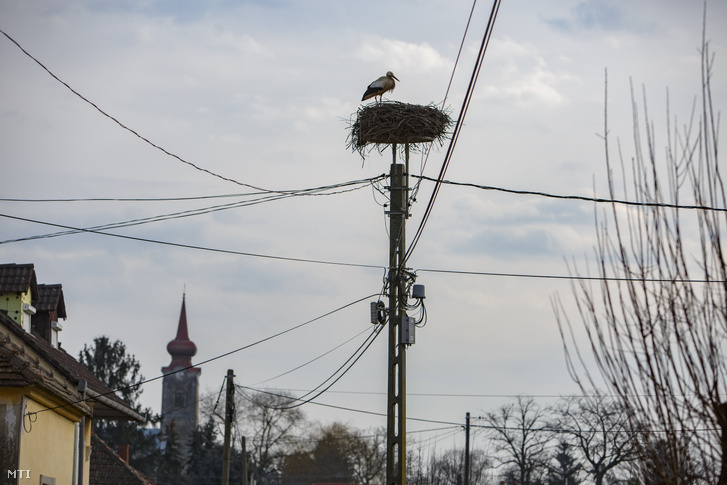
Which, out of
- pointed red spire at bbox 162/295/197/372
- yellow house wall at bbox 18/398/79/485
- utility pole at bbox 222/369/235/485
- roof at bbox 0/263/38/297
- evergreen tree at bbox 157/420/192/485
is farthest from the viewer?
pointed red spire at bbox 162/295/197/372

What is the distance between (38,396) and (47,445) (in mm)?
1208

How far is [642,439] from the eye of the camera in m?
4.85

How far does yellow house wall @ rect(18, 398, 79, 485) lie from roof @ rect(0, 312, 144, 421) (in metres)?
0.37

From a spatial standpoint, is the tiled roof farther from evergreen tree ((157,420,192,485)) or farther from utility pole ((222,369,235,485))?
evergreen tree ((157,420,192,485))

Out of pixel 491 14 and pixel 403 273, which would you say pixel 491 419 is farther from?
pixel 491 14

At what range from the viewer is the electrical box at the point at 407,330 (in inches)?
493

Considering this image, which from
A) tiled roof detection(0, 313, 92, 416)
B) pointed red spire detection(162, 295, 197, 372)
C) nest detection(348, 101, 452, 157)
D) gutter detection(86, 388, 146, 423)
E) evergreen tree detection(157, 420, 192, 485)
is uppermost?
pointed red spire detection(162, 295, 197, 372)

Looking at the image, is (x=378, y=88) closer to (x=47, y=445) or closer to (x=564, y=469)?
(x=47, y=445)

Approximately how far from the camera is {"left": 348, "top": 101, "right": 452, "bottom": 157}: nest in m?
13.2

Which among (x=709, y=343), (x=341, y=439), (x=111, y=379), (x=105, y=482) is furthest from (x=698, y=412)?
(x=341, y=439)

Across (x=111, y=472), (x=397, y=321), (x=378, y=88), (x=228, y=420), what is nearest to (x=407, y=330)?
(x=397, y=321)

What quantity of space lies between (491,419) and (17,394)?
144 ft

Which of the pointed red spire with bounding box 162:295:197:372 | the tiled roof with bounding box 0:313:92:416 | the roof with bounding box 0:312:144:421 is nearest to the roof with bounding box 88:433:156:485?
the roof with bounding box 0:312:144:421

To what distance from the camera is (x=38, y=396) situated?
12.7 meters
